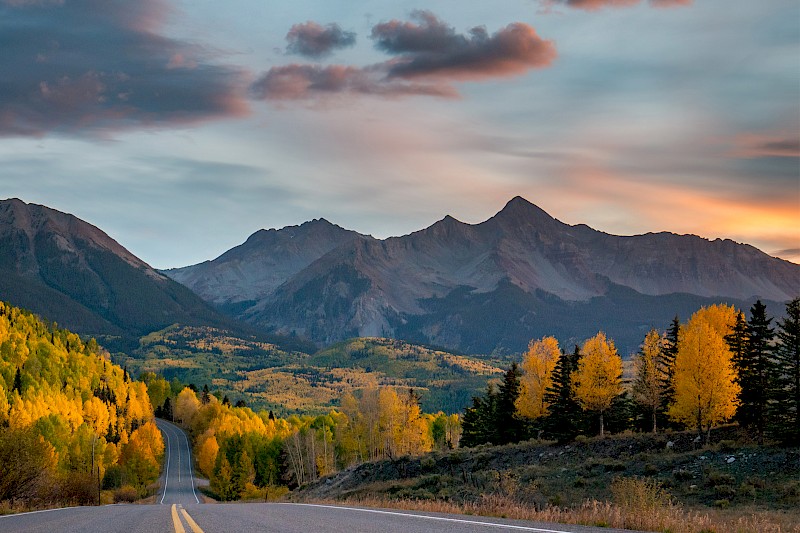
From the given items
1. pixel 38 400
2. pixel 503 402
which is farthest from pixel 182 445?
pixel 503 402

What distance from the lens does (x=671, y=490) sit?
46.1 m

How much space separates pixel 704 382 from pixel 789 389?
773 centimetres

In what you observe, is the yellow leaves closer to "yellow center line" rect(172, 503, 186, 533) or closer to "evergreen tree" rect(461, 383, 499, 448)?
"evergreen tree" rect(461, 383, 499, 448)

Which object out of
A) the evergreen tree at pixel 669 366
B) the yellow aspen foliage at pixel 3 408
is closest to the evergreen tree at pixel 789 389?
the evergreen tree at pixel 669 366

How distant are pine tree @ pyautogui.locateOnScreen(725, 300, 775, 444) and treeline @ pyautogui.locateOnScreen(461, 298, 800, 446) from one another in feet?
0.34

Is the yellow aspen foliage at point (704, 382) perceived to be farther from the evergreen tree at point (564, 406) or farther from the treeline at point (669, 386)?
the evergreen tree at point (564, 406)

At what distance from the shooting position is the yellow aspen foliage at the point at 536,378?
8419 centimetres

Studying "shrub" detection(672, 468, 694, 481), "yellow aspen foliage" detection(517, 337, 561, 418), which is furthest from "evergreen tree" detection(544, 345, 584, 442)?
"shrub" detection(672, 468, 694, 481)

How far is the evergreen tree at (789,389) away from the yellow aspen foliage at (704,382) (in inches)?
208

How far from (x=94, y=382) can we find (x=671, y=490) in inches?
6671

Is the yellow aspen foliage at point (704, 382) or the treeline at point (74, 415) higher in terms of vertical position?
the yellow aspen foliage at point (704, 382)

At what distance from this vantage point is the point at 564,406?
7488 centimetres

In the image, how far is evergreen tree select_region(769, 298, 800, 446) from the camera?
5141 cm

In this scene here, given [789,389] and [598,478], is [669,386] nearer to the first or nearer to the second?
[789,389]
